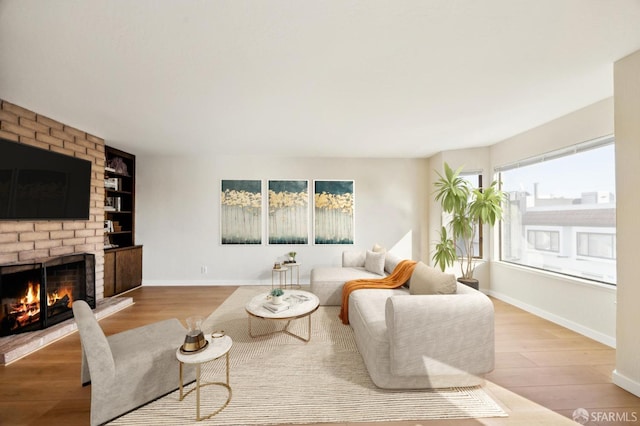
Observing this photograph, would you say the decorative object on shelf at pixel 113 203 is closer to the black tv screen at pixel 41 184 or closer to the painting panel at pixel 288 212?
the black tv screen at pixel 41 184

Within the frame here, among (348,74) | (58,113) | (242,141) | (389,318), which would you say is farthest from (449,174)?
(58,113)

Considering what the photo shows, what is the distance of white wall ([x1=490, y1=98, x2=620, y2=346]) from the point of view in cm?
262

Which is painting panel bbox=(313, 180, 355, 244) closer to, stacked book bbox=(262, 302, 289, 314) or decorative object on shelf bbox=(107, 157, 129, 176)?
stacked book bbox=(262, 302, 289, 314)

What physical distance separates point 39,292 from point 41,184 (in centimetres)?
125

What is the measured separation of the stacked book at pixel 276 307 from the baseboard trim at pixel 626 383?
111 inches

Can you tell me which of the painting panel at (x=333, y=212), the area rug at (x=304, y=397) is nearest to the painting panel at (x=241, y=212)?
the painting panel at (x=333, y=212)

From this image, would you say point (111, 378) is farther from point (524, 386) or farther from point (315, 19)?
point (524, 386)

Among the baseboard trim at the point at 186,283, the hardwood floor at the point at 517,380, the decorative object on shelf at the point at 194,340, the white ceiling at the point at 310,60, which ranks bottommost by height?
the hardwood floor at the point at 517,380

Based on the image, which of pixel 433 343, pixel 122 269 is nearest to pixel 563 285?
pixel 433 343

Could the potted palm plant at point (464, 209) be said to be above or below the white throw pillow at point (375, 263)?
above

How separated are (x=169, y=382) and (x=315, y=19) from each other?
271 cm

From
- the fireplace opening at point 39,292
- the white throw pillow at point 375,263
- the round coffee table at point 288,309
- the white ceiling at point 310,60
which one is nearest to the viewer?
the white ceiling at point 310,60

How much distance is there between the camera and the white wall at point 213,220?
484 centimetres

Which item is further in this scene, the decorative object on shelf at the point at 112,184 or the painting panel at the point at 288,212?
the painting panel at the point at 288,212
